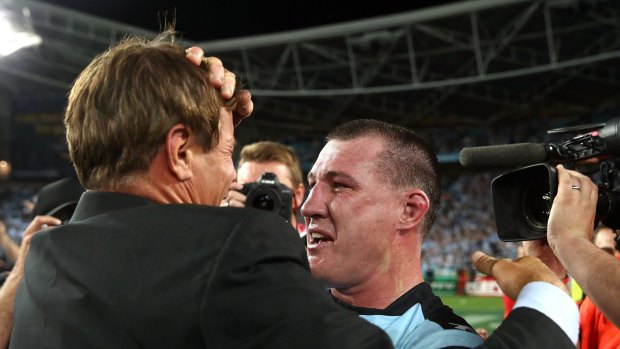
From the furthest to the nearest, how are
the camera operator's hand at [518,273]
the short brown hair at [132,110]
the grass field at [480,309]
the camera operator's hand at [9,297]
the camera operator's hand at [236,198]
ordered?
the grass field at [480,309] < the camera operator's hand at [236,198] < the camera operator's hand at [9,297] < the camera operator's hand at [518,273] < the short brown hair at [132,110]

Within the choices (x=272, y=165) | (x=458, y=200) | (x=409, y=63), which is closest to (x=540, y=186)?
(x=272, y=165)

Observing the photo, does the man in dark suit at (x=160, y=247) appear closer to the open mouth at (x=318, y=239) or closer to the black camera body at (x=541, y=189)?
the open mouth at (x=318, y=239)

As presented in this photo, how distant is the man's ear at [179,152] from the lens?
1243 mm

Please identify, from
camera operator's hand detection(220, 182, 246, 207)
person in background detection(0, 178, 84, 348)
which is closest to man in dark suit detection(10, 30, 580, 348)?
person in background detection(0, 178, 84, 348)

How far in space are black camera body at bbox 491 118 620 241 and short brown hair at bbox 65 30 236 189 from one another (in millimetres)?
958

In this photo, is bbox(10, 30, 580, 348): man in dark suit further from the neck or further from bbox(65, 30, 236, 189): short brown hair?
the neck

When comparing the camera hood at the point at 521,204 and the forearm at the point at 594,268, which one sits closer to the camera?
the forearm at the point at 594,268

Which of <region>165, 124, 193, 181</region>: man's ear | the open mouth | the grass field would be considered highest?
<region>165, 124, 193, 181</region>: man's ear

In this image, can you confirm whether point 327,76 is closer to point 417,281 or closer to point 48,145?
point 48,145

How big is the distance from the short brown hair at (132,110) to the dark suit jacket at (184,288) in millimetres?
129

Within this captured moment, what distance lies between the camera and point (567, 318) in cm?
127

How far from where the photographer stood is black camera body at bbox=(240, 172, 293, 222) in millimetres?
2807

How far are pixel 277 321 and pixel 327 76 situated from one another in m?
20.9

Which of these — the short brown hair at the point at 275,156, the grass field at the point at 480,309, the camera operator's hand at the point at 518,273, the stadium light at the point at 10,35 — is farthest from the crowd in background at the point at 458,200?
the camera operator's hand at the point at 518,273
